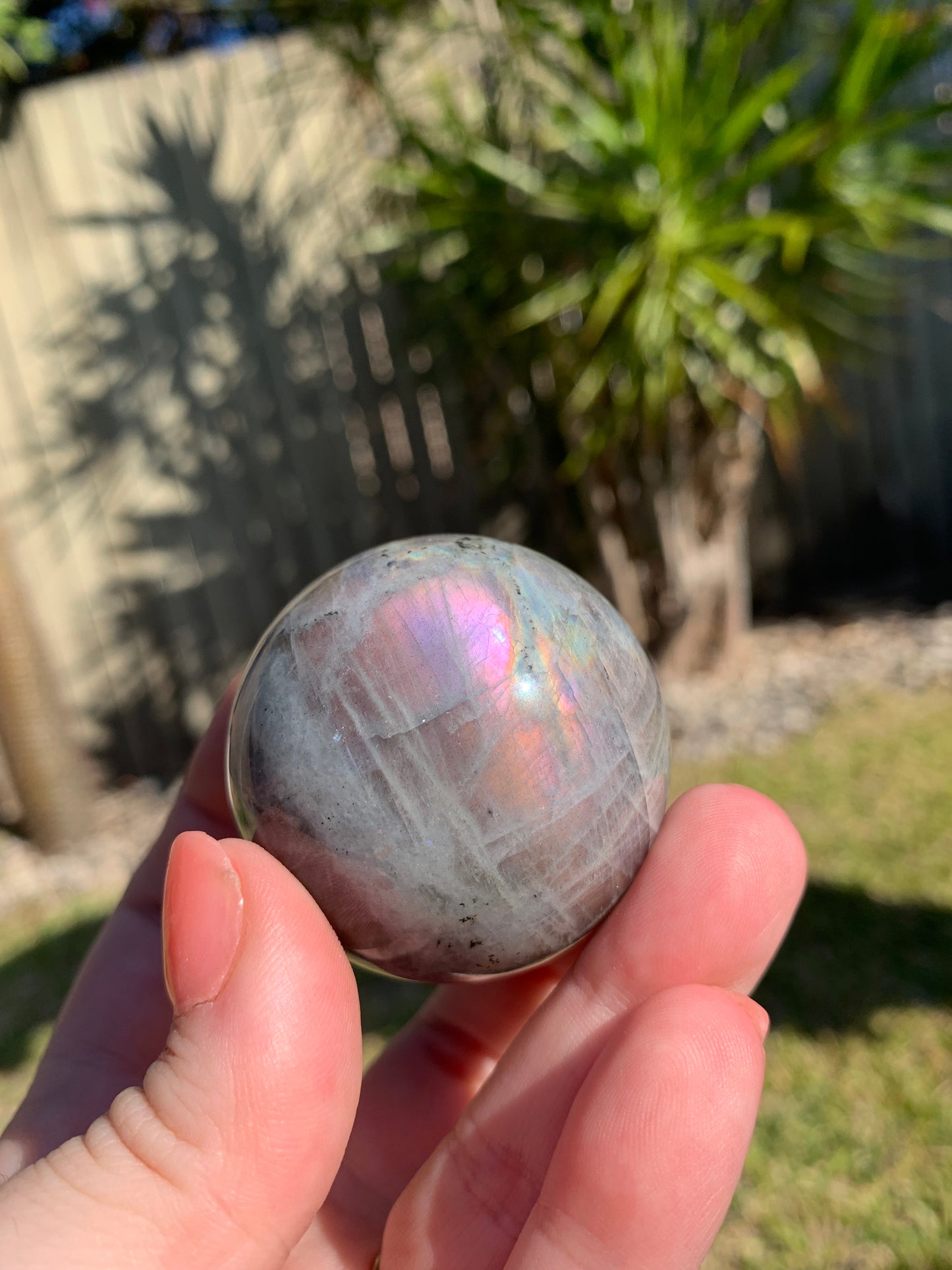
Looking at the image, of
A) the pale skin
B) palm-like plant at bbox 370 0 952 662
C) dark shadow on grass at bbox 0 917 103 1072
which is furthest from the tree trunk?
the pale skin

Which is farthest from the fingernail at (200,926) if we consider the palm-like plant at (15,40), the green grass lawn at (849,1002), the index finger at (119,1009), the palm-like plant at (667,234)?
the palm-like plant at (15,40)

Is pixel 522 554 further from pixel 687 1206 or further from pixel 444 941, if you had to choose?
pixel 687 1206

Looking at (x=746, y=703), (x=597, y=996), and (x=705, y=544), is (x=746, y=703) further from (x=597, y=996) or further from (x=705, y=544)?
(x=597, y=996)

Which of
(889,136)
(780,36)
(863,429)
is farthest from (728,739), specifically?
(780,36)

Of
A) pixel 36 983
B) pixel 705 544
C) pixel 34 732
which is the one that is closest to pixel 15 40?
pixel 34 732

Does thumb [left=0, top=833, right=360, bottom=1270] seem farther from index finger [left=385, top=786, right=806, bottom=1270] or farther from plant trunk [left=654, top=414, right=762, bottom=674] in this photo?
plant trunk [left=654, top=414, right=762, bottom=674]

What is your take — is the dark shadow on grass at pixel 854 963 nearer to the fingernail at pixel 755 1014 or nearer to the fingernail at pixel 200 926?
the fingernail at pixel 755 1014
